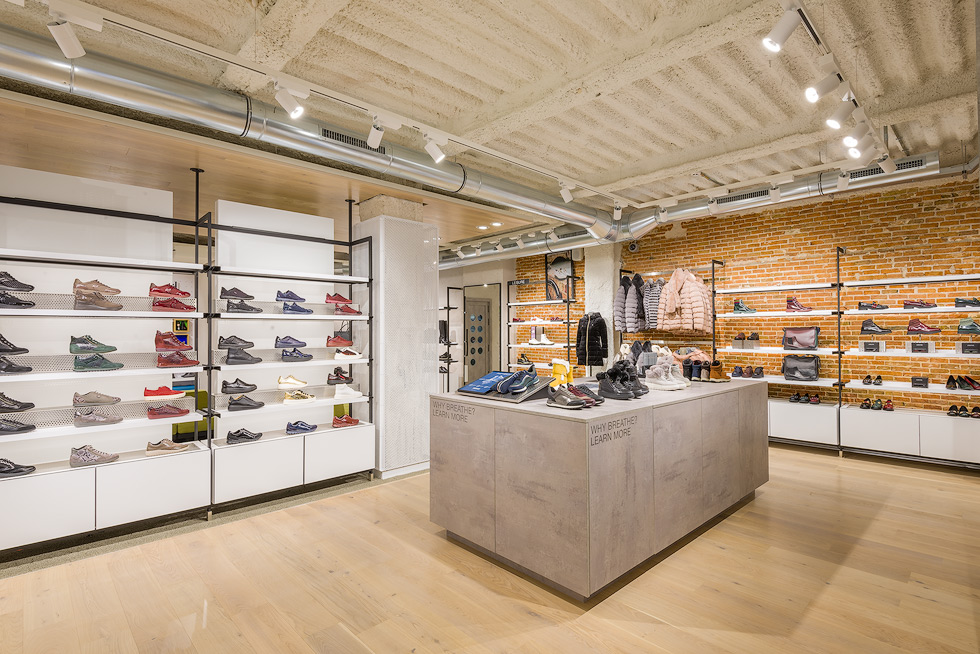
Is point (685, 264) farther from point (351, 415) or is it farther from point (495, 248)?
point (351, 415)

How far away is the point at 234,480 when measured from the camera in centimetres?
390

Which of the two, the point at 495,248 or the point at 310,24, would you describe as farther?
the point at 495,248

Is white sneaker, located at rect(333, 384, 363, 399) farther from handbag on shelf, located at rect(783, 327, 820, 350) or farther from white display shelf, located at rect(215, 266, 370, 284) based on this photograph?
handbag on shelf, located at rect(783, 327, 820, 350)

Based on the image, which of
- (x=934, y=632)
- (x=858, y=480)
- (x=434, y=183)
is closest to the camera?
(x=934, y=632)

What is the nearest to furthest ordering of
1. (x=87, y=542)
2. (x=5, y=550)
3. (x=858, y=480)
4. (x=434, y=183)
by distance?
(x=5, y=550) < (x=87, y=542) < (x=434, y=183) < (x=858, y=480)

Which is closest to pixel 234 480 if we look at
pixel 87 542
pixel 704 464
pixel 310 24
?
pixel 87 542

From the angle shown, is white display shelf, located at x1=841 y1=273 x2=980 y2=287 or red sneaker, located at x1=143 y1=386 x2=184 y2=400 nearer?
red sneaker, located at x1=143 y1=386 x2=184 y2=400

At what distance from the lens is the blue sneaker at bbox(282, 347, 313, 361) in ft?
14.6

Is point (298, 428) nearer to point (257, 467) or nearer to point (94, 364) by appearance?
point (257, 467)

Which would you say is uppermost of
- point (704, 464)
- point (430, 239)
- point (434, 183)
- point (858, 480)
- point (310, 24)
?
point (310, 24)

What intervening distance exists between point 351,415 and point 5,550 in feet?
8.54

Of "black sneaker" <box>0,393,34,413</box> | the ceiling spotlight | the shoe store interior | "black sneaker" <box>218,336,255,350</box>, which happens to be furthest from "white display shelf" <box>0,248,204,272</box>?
the ceiling spotlight

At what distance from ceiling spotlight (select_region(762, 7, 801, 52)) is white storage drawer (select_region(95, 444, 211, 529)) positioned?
447cm

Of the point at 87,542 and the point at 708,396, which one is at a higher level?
the point at 708,396
